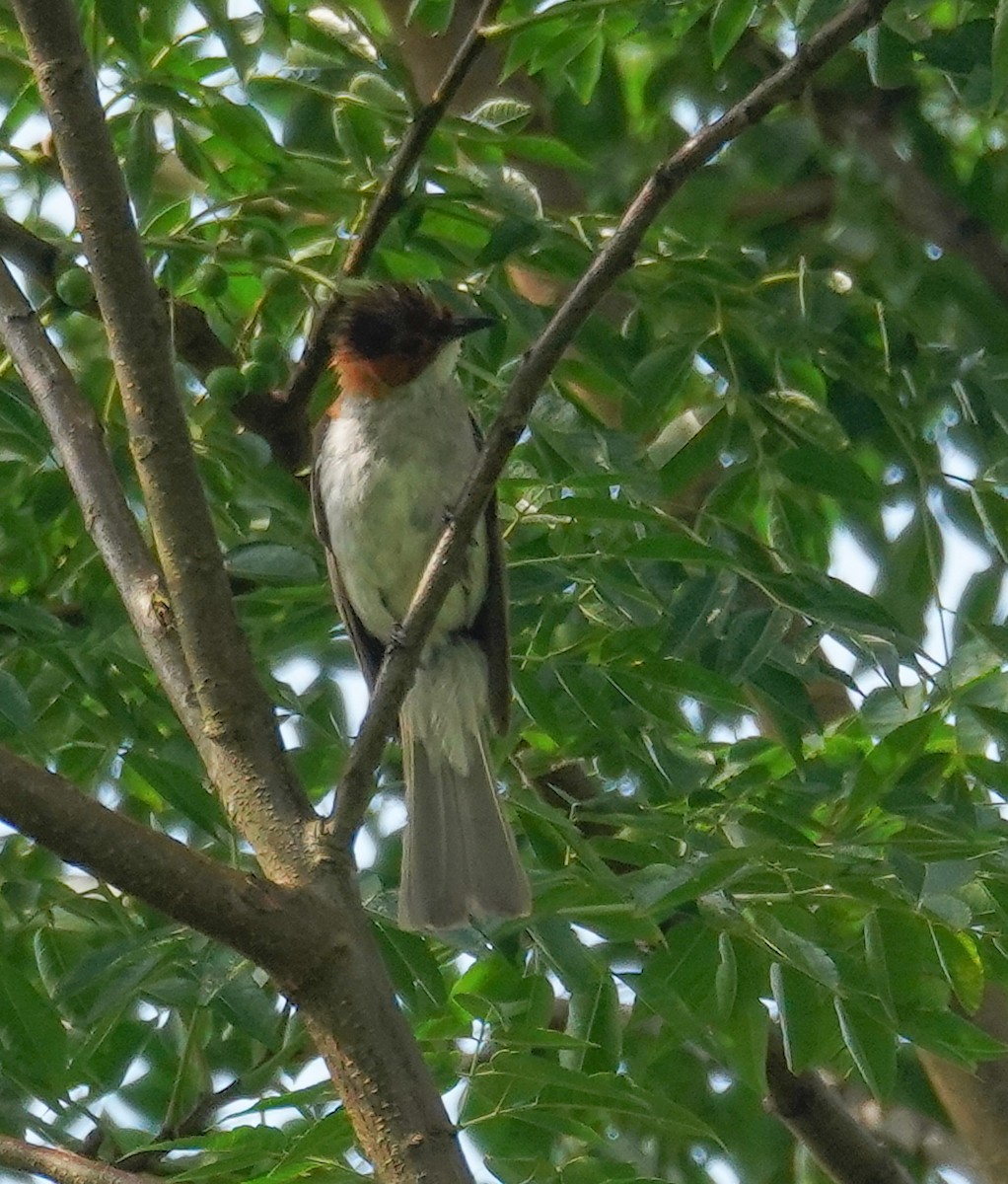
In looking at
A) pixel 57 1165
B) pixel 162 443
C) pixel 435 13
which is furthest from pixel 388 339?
pixel 57 1165

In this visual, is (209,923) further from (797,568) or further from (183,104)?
(183,104)

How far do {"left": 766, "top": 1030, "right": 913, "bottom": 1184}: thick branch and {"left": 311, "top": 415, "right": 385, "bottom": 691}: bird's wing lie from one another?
1129 mm

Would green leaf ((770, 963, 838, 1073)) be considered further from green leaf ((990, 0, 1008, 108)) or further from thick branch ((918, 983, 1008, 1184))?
green leaf ((990, 0, 1008, 108))

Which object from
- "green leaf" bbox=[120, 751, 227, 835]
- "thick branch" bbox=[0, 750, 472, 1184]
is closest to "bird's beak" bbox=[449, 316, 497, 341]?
"green leaf" bbox=[120, 751, 227, 835]

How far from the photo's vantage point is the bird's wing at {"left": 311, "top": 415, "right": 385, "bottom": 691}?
346cm

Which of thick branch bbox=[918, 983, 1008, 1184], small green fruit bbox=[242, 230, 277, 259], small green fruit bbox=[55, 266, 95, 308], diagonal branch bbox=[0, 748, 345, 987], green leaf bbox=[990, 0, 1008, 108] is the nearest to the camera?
diagonal branch bbox=[0, 748, 345, 987]

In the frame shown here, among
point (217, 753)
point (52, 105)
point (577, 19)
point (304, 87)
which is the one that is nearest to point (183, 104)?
point (304, 87)

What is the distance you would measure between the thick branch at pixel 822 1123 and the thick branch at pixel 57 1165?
1.66m

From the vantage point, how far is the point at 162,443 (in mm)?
2662

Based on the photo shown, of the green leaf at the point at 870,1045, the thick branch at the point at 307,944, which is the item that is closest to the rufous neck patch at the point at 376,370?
the green leaf at the point at 870,1045

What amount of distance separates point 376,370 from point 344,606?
1.12 m

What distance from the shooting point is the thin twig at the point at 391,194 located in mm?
2896

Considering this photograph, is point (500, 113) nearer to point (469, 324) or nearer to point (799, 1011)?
point (469, 324)

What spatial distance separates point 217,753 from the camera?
2.57 m
